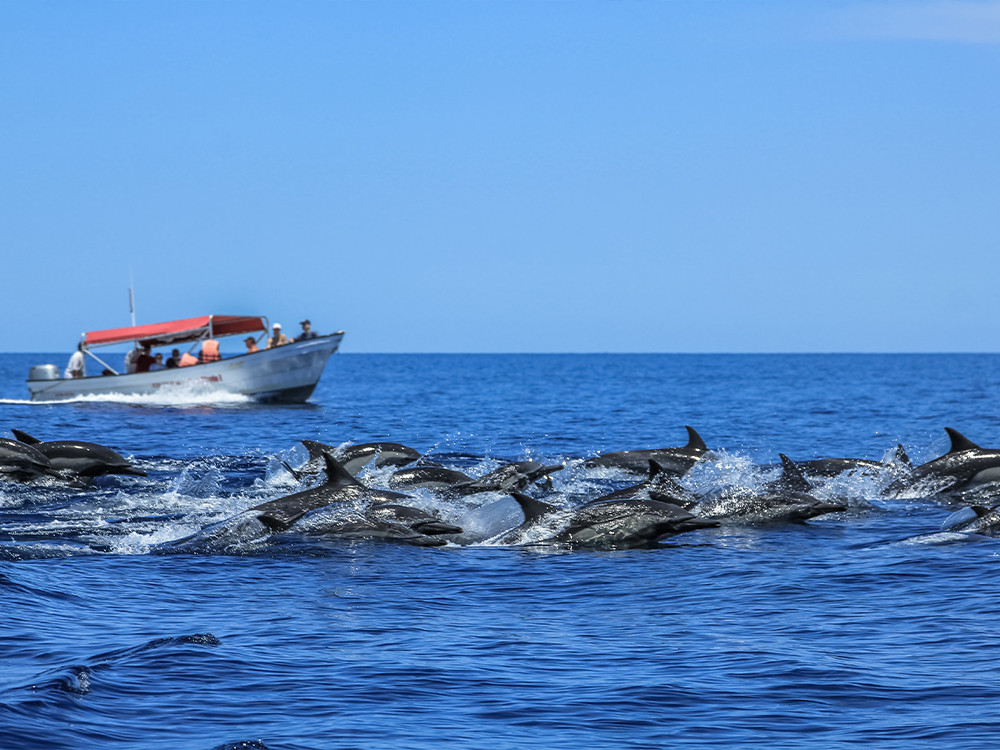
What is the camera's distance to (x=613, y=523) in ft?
48.9

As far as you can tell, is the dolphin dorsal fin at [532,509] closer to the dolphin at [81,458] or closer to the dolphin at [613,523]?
the dolphin at [613,523]

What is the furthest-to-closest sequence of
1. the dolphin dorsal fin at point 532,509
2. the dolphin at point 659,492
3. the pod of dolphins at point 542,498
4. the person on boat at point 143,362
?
1. the person on boat at point 143,362
2. the dolphin at point 659,492
3. the dolphin dorsal fin at point 532,509
4. the pod of dolphins at point 542,498

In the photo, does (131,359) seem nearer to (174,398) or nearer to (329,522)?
(174,398)

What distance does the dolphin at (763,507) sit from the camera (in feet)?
54.6

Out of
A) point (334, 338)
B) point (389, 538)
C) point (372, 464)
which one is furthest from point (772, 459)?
point (334, 338)

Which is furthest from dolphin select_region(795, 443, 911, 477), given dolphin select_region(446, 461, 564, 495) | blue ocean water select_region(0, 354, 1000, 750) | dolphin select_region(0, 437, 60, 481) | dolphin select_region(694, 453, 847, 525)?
dolphin select_region(0, 437, 60, 481)

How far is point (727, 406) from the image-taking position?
2146 inches

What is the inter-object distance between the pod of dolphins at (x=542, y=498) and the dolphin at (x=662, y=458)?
0.12ft

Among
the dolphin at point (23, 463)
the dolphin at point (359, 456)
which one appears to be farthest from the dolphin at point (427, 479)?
the dolphin at point (23, 463)

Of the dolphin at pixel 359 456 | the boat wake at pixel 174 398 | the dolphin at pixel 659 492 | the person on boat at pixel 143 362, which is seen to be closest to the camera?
the dolphin at pixel 659 492

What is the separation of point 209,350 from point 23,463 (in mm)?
25627

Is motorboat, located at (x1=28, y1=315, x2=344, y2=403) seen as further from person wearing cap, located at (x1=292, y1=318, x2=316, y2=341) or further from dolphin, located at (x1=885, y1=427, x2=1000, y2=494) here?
dolphin, located at (x1=885, y1=427, x2=1000, y2=494)

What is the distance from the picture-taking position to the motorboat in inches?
1805

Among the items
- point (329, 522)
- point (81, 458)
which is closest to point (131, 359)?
point (81, 458)
